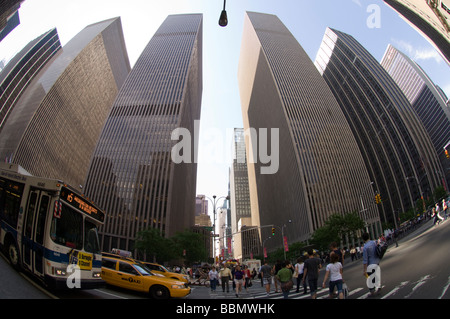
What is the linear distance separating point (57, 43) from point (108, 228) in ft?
288

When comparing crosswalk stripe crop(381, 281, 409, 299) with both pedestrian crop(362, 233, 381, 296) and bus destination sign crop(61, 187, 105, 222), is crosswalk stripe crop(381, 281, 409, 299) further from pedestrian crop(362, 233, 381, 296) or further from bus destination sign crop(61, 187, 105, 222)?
bus destination sign crop(61, 187, 105, 222)

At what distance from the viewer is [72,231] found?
8398 millimetres

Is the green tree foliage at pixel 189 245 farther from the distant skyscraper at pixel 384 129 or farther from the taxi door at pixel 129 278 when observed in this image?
the distant skyscraper at pixel 384 129

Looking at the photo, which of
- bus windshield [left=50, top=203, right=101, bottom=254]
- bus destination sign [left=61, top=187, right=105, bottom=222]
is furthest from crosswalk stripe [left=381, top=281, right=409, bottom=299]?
bus destination sign [left=61, top=187, right=105, bottom=222]

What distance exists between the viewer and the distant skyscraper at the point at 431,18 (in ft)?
60.7

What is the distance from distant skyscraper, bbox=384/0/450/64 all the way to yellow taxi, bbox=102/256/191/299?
23921 millimetres

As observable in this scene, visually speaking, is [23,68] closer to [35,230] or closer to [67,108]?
[67,108]

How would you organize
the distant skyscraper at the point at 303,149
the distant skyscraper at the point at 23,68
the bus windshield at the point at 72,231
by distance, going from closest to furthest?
the bus windshield at the point at 72,231
the distant skyscraper at the point at 303,149
the distant skyscraper at the point at 23,68

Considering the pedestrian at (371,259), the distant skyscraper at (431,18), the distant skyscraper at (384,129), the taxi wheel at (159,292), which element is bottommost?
the taxi wheel at (159,292)

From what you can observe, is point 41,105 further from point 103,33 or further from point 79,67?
point 103,33

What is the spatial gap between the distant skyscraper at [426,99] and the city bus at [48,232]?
114671 mm

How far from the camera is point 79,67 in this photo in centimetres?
10106

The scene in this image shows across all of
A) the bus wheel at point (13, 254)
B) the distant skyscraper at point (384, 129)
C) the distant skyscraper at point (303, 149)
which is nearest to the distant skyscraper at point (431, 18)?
the bus wheel at point (13, 254)

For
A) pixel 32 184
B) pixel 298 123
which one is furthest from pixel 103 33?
pixel 32 184
